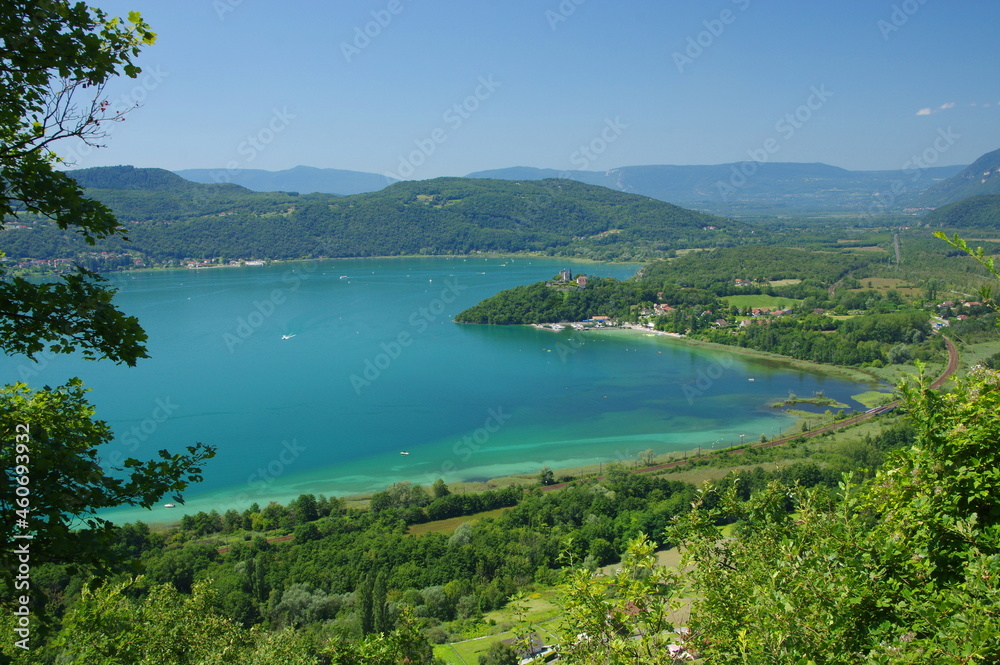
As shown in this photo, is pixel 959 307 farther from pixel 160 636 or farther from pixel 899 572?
pixel 160 636

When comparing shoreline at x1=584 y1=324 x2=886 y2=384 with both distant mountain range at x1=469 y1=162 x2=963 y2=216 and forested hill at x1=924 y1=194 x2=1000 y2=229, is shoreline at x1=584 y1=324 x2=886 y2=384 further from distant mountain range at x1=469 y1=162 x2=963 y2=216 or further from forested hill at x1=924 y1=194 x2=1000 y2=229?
distant mountain range at x1=469 y1=162 x2=963 y2=216

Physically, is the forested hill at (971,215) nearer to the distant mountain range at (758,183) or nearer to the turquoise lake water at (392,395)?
the turquoise lake water at (392,395)

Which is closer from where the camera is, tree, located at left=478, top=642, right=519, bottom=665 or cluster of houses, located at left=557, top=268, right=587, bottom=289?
tree, located at left=478, top=642, right=519, bottom=665

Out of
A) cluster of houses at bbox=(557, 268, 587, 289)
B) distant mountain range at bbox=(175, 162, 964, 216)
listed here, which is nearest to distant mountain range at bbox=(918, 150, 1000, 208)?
distant mountain range at bbox=(175, 162, 964, 216)

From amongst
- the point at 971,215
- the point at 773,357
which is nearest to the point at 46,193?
the point at 773,357

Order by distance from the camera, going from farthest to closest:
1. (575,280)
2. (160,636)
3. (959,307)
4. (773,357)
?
(575,280)
(959,307)
(773,357)
(160,636)

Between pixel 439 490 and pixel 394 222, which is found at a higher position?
pixel 394 222
